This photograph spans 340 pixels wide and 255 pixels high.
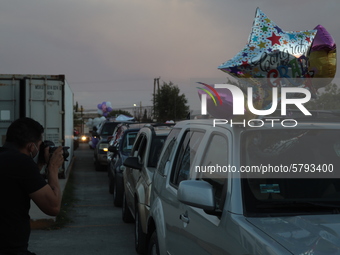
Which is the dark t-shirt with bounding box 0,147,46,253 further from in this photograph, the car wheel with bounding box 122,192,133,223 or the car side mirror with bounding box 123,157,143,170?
the car wheel with bounding box 122,192,133,223

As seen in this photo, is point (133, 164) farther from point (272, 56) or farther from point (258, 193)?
point (258, 193)

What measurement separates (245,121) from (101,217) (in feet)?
22.2

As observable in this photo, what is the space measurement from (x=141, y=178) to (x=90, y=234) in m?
2.06

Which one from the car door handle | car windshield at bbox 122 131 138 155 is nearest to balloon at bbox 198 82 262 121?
the car door handle

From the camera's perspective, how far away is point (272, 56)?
4.01 metres

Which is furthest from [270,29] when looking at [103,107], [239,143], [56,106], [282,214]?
[103,107]

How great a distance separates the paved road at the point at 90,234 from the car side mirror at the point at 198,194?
4.12 m

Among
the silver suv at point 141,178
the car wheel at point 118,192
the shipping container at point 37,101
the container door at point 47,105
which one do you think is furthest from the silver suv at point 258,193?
the container door at point 47,105

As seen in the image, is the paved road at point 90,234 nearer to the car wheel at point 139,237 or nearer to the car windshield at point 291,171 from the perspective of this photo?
the car wheel at point 139,237

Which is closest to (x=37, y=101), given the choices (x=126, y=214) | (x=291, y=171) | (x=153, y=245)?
(x=126, y=214)

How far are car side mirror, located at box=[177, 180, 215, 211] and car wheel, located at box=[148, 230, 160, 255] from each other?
1.58 meters

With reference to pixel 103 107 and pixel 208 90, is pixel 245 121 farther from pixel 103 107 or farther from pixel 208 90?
pixel 103 107

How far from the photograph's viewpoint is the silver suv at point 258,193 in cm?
287

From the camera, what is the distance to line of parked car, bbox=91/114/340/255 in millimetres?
2889
